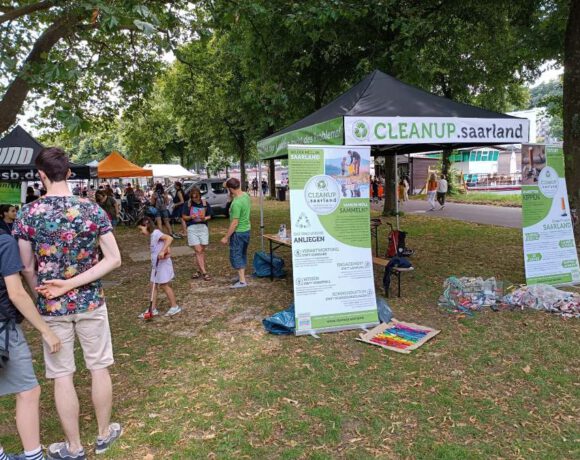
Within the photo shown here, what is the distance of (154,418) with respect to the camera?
3271 mm

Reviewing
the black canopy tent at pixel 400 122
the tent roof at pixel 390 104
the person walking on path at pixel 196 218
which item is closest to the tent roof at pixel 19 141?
the person walking on path at pixel 196 218

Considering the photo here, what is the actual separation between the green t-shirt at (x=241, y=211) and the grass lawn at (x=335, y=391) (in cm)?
132

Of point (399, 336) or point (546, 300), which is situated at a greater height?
point (546, 300)

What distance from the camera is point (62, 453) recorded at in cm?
274

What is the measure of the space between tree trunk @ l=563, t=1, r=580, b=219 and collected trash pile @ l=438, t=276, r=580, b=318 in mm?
2276

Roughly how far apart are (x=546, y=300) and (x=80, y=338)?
5218 mm

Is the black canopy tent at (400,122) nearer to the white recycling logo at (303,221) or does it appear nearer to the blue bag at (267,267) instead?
the white recycling logo at (303,221)

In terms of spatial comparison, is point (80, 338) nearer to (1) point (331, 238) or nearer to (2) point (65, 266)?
(2) point (65, 266)

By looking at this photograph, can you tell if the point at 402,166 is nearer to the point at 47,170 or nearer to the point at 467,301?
the point at 467,301

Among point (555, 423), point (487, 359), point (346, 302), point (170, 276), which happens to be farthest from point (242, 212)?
point (555, 423)

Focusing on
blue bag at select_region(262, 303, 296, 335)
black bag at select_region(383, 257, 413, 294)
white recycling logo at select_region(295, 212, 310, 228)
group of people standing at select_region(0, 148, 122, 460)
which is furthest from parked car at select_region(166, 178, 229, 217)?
group of people standing at select_region(0, 148, 122, 460)

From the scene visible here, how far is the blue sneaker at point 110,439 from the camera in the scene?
2.84 meters

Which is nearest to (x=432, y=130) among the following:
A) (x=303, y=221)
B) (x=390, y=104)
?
(x=390, y=104)

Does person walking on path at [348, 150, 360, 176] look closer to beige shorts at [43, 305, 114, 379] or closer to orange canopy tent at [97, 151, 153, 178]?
beige shorts at [43, 305, 114, 379]
